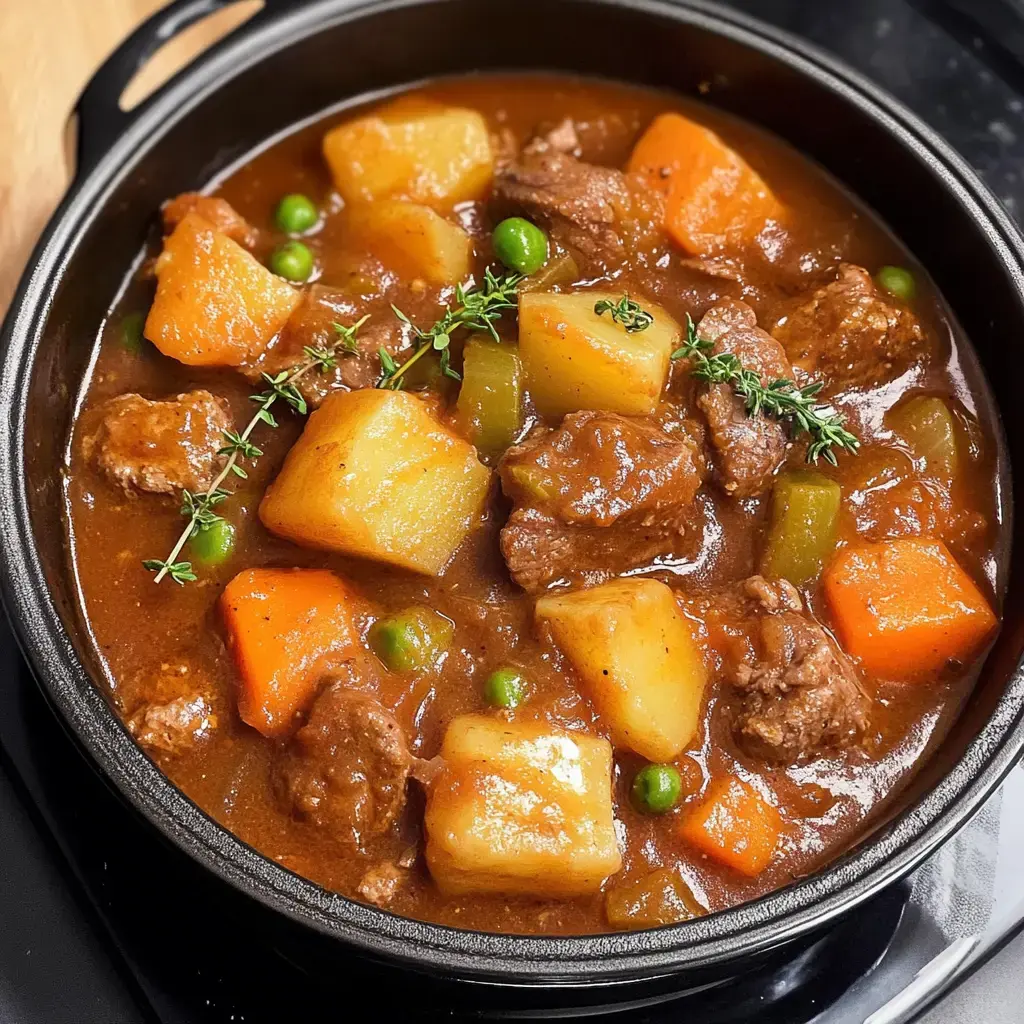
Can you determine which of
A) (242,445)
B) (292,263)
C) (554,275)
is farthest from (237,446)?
(554,275)

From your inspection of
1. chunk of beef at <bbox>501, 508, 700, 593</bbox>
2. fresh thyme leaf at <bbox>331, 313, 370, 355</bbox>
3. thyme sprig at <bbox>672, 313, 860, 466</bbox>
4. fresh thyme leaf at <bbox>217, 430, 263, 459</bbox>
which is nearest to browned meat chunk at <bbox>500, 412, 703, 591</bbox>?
chunk of beef at <bbox>501, 508, 700, 593</bbox>

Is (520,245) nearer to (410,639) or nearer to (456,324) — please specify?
(456,324)

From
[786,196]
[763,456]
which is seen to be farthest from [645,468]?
[786,196]

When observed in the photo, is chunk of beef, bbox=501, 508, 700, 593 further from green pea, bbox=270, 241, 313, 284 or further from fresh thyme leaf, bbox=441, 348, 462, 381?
green pea, bbox=270, 241, 313, 284

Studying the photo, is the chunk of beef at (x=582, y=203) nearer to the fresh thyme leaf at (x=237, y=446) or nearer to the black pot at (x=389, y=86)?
the black pot at (x=389, y=86)

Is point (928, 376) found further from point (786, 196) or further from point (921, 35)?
point (921, 35)
